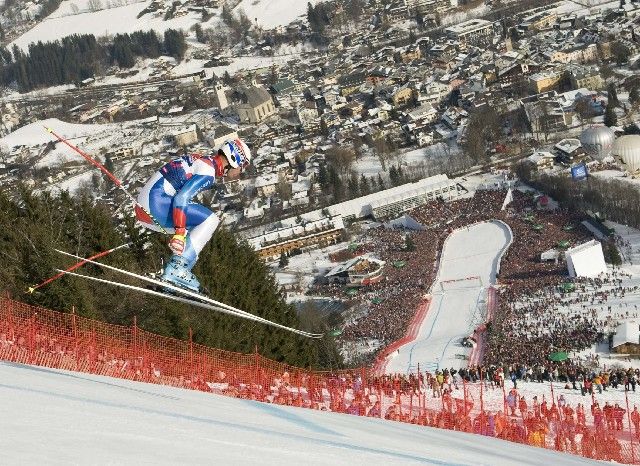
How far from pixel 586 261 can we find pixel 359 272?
8.08 meters

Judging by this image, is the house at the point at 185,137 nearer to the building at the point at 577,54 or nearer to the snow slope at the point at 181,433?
the building at the point at 577,54

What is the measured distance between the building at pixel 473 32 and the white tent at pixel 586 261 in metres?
44.1

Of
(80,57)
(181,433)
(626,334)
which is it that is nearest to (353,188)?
(626,334)

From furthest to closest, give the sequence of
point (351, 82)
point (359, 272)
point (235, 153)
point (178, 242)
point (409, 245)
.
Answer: point (351, 82) < point (409, 245) < point (359, 272) < point (178, 242) < point (235, 153)

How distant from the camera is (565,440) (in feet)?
31.0

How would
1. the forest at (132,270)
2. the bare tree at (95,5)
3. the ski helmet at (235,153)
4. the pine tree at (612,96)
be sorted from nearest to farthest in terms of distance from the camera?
1. the ski helmet at (235,153)
2. the forest at (132,270)
3. the pine tree at (612,96)
4. the bare tree at (95,5)

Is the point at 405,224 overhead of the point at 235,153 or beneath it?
beneath

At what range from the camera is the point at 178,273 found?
592 cm

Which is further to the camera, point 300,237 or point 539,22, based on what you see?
point 539,22

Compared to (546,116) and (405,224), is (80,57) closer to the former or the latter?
(546,116)

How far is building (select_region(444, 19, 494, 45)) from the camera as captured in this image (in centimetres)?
6849

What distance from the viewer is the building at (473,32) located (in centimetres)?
6849

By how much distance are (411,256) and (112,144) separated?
110ft

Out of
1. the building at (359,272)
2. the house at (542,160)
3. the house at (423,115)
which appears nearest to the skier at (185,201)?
the building at (359,272)
